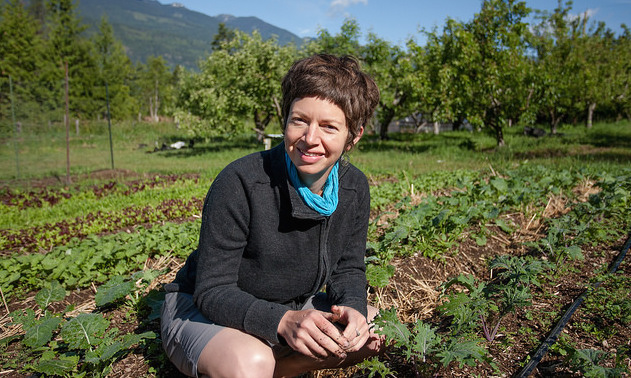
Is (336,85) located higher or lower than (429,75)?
lower

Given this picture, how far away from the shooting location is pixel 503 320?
2326mm

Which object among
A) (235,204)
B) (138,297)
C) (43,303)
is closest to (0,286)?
(43,303)

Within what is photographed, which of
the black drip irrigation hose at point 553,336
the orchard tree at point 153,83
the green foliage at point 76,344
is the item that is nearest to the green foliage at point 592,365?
the black drip irrigation hose at point 553,336

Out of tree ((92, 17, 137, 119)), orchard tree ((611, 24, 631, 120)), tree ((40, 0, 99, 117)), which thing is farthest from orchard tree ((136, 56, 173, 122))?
orchard tree ((611, 24, 631, 120))

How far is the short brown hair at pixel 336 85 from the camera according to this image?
5.25 ft

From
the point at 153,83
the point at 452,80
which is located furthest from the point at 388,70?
the point at 153,83

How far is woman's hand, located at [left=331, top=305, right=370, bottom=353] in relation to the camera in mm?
1561

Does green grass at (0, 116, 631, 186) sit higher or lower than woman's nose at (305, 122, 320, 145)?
lower

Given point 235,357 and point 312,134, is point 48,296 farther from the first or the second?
point 312,134

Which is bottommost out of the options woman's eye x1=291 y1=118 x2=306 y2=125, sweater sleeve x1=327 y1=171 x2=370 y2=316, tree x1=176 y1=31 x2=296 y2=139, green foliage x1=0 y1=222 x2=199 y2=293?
green foliage x1=0 y1=222 x2=199 y2=293

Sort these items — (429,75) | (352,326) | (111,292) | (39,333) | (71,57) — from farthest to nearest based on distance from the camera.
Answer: (71,57)
(429,75)
(111,292)
(39,333)
(352,326)

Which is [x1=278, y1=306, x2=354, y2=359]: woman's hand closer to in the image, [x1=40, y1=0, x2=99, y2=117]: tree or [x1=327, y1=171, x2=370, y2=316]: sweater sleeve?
[x1=327, y1=171, x2=370, y2=316]: sweater sleeve

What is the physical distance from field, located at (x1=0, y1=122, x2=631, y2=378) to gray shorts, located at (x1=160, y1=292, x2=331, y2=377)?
0.57ft

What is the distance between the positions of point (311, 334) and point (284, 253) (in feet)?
1.23
